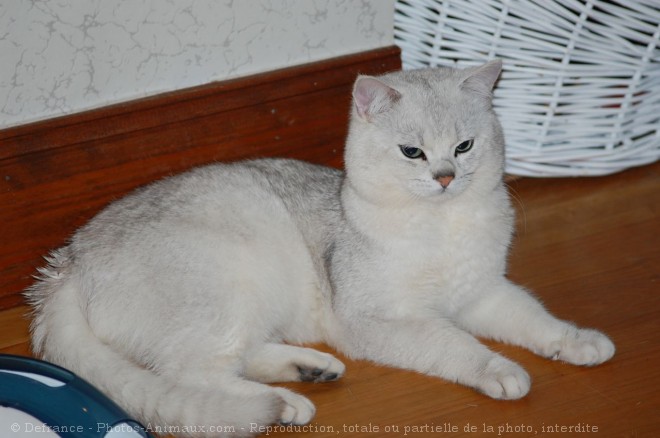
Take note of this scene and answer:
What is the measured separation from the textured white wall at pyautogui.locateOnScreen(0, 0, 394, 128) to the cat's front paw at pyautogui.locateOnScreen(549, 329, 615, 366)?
122 centimetres

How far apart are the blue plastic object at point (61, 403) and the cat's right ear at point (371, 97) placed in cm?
87

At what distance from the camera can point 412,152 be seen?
1.84 meters

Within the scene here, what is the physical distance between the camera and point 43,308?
1870 millimetres

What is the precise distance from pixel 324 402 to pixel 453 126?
72 cm

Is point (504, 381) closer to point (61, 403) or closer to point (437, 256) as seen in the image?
point (437, 256)

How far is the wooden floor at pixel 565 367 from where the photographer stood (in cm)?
172

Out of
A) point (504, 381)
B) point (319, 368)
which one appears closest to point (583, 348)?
point (504, 381)

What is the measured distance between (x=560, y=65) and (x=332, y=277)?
1.10 meters

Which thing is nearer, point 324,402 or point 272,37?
point 324,402

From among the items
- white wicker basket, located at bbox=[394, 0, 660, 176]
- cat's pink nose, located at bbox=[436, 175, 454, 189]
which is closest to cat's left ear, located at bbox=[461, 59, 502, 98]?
cat's pink nose, located at bbox=[436, 175, 454, 189]

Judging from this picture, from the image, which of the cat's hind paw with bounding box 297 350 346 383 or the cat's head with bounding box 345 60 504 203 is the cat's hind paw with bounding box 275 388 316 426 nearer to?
the cat's hind paw with bounding box 297 350 346 383

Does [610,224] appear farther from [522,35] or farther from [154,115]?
[154,115]

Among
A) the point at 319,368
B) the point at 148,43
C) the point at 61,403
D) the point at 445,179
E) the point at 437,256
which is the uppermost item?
the point at 148,43

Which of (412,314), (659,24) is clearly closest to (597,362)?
(412,314)
